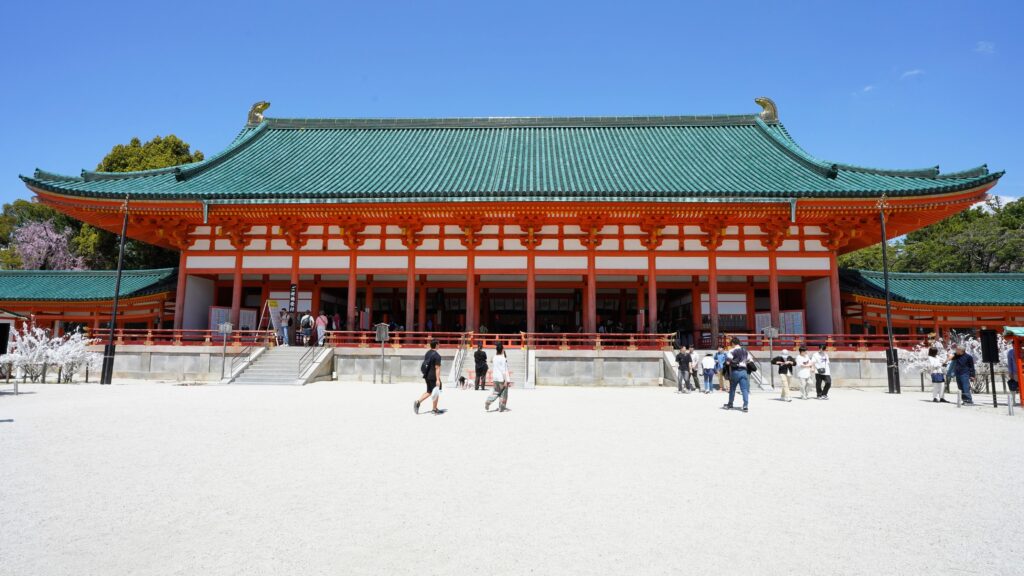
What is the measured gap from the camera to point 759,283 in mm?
20484

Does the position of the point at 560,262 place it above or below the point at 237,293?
above

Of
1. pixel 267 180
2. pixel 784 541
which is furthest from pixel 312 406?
pixel 267 180

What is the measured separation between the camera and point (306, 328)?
19.1 metres

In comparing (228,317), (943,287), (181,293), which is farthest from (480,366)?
(943,287)

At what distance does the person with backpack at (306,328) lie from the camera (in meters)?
18.3

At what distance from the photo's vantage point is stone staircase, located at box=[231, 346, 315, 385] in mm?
15250

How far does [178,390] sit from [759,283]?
63.4 ft

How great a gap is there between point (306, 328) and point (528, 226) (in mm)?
8693

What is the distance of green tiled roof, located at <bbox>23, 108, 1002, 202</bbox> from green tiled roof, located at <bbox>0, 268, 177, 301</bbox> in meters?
4.29

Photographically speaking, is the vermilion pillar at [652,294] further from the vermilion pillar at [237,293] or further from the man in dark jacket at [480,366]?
the vermilion pillar at [237,293]

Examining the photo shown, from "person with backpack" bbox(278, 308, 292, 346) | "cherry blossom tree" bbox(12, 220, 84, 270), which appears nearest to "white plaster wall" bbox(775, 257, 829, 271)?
"person with backpack" bbox(278, 308, 292, 346)

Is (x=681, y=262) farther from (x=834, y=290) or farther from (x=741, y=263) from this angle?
(x=834, y=290)

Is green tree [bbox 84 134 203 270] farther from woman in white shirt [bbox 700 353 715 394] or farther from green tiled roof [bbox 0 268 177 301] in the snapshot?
woman in white shirt [bbox 700 353 715 394]

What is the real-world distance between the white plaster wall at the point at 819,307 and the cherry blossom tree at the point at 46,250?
140ft
